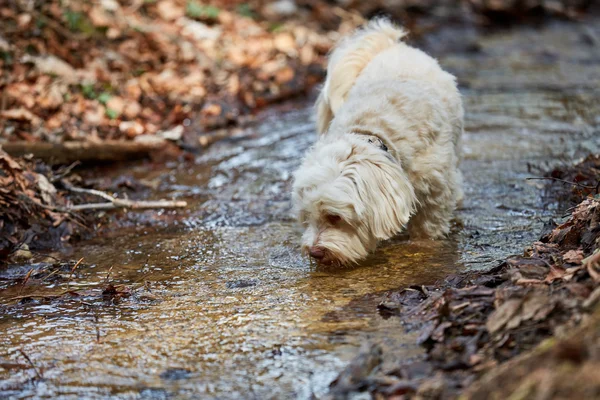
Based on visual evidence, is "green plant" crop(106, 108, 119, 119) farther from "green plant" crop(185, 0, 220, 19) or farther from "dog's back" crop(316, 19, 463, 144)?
"green plant" crop(185, 0, 220, 19)

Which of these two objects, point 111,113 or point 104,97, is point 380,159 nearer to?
point 111,113

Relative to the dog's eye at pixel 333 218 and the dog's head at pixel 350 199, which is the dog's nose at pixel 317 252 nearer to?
the dog's head at pixel 350 199

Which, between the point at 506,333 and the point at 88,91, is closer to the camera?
the point at 506,333

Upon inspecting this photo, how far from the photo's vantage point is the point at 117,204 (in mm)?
6039

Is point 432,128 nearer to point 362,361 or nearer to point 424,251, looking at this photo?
point 424,251

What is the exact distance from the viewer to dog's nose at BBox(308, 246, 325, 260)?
4.54 m

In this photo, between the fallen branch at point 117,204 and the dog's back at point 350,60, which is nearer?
the fallen branch at point 117,204

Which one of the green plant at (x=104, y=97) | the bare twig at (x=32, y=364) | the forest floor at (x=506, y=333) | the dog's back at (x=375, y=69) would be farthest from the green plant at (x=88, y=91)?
the forest floor at (x=506, y=333)

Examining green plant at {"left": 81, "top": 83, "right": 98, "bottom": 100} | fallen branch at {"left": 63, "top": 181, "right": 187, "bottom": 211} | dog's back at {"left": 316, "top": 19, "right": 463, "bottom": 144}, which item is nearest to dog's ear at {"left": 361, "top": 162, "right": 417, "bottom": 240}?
dog's back at {"left": 316, "top": 19, "right": 463, "bottom": 144}

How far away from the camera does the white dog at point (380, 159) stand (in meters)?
4.52

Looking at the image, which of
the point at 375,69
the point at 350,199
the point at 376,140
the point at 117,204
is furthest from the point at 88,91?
the point at 350,199

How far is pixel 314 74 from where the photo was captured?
11172 millimetres

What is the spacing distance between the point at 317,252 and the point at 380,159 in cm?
74

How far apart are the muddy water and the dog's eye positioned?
34 cm
